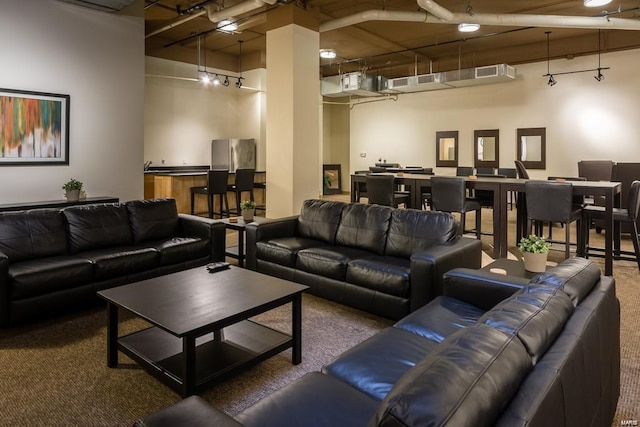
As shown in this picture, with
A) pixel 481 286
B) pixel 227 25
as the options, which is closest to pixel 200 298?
pixel 481 286

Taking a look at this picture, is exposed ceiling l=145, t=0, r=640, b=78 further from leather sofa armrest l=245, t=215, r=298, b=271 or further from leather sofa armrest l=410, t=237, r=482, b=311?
leather sofa armrest l=410, t=237, r=482, b=311

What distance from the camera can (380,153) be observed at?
11.6m

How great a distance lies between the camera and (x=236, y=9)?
5898 millimetres

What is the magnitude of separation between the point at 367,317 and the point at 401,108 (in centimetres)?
861

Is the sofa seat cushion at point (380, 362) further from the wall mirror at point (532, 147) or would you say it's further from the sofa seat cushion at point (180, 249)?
the wall mirror at point (532, 147)

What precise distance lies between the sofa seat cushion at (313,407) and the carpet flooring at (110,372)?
816mm

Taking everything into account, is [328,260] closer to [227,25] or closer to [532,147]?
[227,25]

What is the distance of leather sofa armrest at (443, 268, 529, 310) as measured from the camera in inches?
91.7

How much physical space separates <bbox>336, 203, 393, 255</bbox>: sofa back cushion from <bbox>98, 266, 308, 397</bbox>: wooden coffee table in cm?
128

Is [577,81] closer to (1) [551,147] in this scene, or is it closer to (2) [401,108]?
(1) [551,147]

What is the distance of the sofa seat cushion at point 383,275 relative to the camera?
3092 millimetres

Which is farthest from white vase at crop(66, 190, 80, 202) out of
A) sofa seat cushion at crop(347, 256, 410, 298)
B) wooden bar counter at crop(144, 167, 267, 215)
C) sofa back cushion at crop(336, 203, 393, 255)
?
sofa seat cushion at crop(347, 256, 410, 298)

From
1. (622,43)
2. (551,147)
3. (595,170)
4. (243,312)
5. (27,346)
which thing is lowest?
(27,346)

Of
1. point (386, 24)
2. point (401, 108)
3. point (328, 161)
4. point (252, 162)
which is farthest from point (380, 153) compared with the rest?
point (386, 24)
